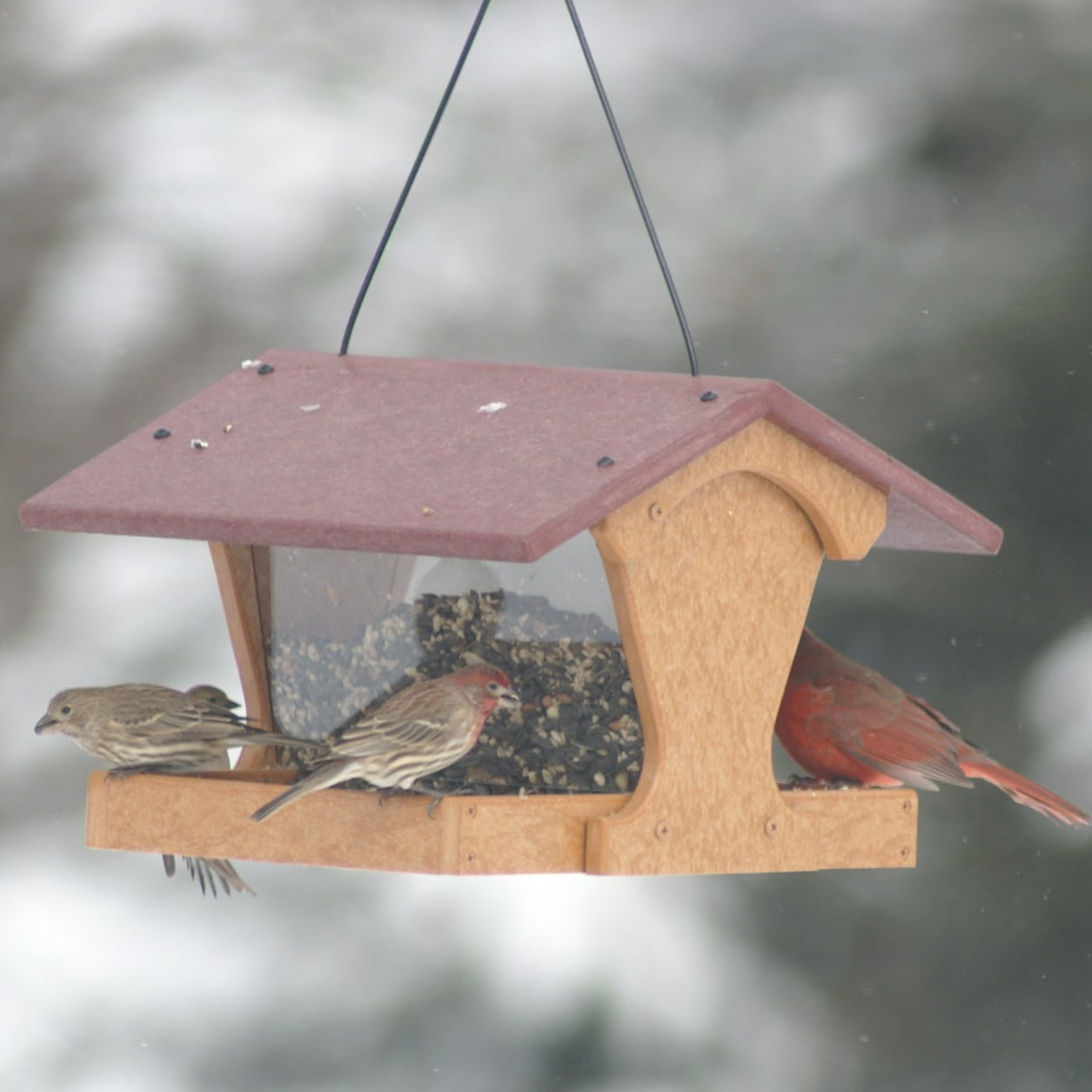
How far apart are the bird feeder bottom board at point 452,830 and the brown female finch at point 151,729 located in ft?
0.16

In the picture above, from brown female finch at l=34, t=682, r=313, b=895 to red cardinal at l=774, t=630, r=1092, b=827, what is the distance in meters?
1.12

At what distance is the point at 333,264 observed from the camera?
761cm

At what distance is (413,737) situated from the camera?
145 inches

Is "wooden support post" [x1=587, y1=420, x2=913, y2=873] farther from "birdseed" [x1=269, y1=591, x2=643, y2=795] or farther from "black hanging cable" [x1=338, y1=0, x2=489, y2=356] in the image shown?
"black hanging cable" [x1=338, y1=0, x2=489, y2=356]

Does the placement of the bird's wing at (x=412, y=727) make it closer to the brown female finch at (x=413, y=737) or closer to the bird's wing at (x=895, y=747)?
the brown female finch at (x=413, y=737)

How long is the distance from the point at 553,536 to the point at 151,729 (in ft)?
3.50

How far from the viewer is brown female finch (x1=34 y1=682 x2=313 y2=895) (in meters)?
3.98

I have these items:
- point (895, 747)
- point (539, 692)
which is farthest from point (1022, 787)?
point (539, 692)

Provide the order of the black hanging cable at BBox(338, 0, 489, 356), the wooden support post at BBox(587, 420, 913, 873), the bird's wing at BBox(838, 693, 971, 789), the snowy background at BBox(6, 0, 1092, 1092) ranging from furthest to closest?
the snowy background at BBox(6, 0, 1092, 1092) → the bird's wing at BBox(838, 693, 971, 789) → the black hanging cable at BBox(338, 0, 489, 356) → the wooden support post at BBox(587, 420, 913, 873)

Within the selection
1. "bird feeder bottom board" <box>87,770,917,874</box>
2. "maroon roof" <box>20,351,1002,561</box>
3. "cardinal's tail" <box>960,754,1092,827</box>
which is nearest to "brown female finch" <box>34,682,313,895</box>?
"bird feeder bottom board" <box>87,770,917,874</box>

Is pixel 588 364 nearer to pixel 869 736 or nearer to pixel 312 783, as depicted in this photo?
pixel 869 736

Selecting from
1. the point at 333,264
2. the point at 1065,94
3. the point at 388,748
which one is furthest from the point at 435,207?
the point at 388,748

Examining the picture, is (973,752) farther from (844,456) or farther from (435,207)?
(435,207)

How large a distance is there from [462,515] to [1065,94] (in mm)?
4901
